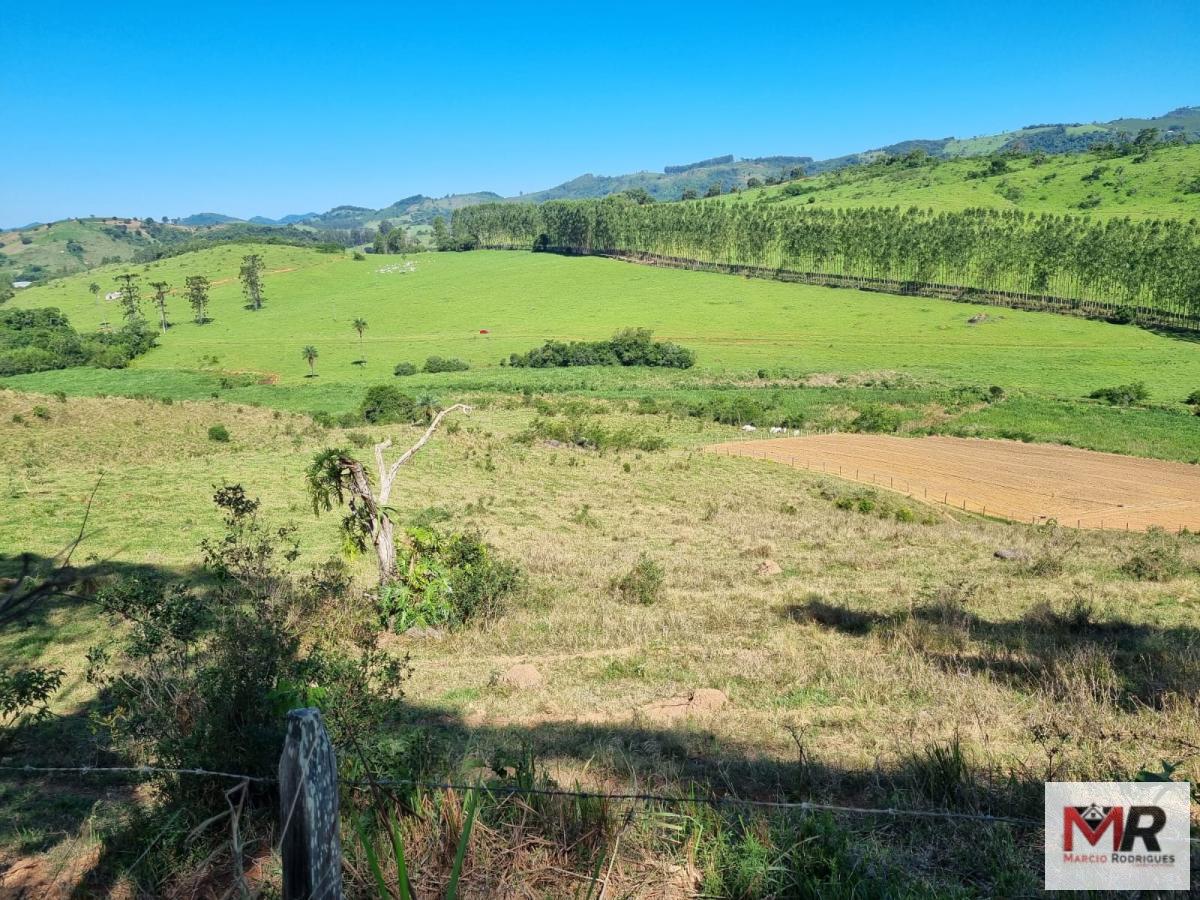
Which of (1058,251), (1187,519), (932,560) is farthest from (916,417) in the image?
(1058,251)

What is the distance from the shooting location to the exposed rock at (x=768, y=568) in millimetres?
17875

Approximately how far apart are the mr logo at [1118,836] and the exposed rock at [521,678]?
6.79 m

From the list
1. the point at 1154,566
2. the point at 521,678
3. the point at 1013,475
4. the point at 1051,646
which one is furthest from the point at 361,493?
the point at 1013,475

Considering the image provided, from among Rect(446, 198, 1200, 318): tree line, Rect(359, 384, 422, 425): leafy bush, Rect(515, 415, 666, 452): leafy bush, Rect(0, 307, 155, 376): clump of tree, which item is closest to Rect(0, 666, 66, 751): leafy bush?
Rect(515, 415, 666, 452): leafy bush

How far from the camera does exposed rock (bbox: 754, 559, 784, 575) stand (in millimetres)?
17875

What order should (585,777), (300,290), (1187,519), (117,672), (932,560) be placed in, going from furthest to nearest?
(300,290), (1187,519), (932,560), (117,672), (585,777)

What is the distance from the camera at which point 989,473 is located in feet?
115

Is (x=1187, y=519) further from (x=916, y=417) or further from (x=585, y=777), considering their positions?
(x=585, y=777)

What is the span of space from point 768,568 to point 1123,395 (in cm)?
4657

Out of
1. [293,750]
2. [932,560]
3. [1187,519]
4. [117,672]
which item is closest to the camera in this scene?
[293,750]

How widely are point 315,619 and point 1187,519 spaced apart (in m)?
30.4

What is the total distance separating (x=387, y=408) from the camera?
44.7m

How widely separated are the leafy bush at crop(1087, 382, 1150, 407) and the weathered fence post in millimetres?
59026

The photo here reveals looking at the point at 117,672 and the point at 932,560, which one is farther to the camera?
the point at 932,560
